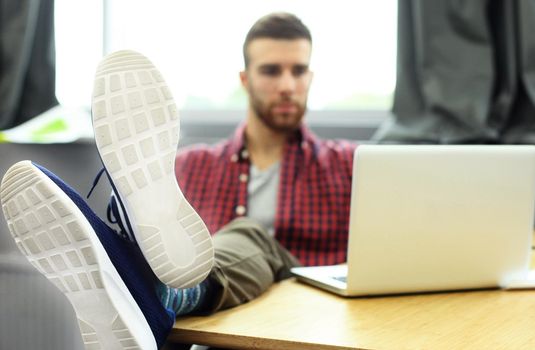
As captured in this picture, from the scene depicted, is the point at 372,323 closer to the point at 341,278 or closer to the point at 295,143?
the point at 341,278

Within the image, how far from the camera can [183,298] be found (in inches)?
46.3

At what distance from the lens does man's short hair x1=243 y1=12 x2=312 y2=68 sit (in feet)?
6.54

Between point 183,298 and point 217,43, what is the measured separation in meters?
1.74

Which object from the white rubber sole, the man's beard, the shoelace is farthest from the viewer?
the man's beard

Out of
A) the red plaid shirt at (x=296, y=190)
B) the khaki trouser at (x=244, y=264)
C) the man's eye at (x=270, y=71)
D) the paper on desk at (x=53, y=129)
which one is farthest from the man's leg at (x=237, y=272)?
the paper on desk at (x=53, y=129)

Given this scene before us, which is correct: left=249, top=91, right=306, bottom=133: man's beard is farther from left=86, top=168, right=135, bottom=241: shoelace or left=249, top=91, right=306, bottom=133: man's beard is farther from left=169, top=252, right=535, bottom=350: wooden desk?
left=86, top=168, right=135, bottom=241: shoelace

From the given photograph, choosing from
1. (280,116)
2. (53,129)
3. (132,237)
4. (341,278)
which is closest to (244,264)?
(341,278)

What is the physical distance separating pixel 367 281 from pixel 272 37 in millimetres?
943

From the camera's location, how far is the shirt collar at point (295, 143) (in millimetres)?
2043

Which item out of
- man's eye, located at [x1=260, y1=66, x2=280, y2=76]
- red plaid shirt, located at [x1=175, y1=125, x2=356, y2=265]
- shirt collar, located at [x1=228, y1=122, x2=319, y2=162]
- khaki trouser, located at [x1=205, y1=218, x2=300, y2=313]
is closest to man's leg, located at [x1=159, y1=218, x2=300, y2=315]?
khaki trouser, located at [x1=205, y1=218, x2=300, y2=313]

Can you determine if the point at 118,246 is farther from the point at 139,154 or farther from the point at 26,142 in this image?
the point at 26,142

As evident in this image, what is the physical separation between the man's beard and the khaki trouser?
508 mm

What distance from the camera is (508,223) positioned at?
1.31 m

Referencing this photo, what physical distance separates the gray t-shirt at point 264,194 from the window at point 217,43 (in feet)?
1.97
